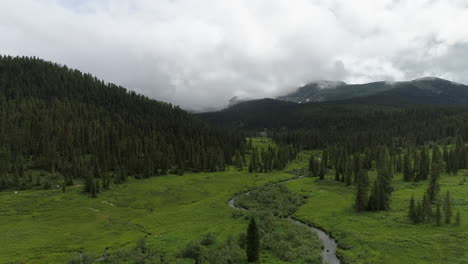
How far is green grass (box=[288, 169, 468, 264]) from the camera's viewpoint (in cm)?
5247

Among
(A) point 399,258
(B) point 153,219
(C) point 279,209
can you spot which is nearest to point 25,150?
(B) point 153,219

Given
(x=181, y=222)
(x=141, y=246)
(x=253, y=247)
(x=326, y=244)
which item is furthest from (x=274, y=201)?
(x=141, y=246)

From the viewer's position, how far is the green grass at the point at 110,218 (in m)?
63.3

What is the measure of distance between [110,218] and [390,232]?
78811 millimetres

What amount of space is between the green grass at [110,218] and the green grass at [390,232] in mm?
21296

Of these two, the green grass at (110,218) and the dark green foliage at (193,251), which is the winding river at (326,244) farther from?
the dark green foliage at (193,251)

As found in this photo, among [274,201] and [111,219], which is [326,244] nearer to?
[274,201]

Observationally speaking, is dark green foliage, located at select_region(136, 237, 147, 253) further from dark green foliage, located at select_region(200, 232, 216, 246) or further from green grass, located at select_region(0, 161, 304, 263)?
dark green foliage, located at select_region(200, 232, 216, 246)

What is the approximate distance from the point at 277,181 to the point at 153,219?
249 ft

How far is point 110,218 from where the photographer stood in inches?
3418

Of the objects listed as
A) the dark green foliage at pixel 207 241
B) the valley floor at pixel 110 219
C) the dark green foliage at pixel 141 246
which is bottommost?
the valley floor at pixel 110 219

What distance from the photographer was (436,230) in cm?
6300

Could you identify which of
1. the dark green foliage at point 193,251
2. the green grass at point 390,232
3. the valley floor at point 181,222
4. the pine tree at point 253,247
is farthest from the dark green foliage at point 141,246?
the green grass at point 390,232

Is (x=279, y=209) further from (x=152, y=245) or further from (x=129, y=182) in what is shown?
(x=129, y=182)
